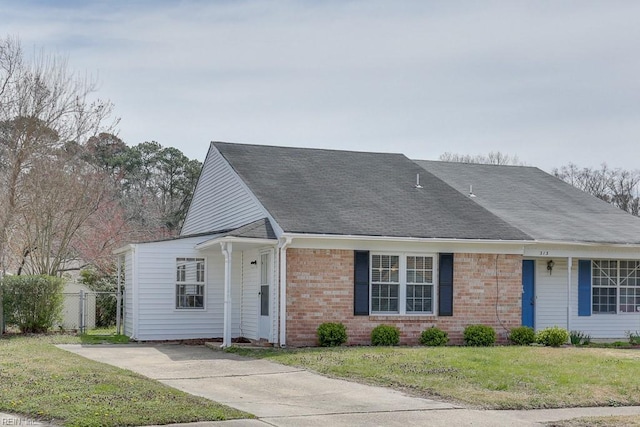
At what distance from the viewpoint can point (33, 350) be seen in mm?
16969

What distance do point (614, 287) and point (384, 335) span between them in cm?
766

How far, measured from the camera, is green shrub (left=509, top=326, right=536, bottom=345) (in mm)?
20312

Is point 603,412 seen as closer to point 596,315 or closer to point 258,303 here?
point 258,303

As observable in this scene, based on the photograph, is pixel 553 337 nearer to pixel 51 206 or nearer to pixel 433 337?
pixel 433 337

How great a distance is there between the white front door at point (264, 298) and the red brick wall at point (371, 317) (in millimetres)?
863

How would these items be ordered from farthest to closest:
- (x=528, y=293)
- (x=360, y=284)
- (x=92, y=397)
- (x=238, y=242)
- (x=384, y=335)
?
(x=528, y=293), (x=360, y=284), (x=384, y=335), (x=238, y=242), (x=92, y=397)

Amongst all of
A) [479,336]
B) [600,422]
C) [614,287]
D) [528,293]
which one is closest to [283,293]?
[479,336]

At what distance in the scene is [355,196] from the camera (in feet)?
72.5

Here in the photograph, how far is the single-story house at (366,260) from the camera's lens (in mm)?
19328

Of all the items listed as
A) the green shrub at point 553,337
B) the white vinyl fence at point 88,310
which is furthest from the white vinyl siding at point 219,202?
the green shrub at point 553,337

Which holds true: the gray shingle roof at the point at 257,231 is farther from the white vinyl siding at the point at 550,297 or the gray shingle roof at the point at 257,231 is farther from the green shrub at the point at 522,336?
the white vinyl siding at the point at 550,297

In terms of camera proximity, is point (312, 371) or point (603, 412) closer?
point (603, 412)

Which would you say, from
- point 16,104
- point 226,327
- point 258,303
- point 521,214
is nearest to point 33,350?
point 226,327

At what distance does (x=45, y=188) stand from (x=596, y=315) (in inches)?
618
